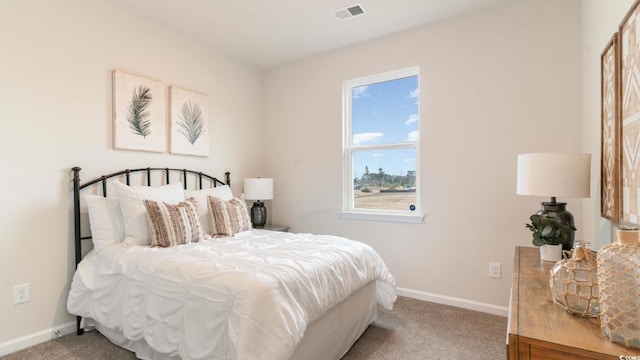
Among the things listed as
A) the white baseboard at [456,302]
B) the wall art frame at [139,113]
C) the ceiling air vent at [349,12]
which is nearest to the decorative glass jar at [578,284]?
the white baseboard at [456,302]

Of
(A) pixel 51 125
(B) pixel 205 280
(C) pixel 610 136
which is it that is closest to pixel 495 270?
(C) pixel 610 136

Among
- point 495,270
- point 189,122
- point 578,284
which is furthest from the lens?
point 189,122

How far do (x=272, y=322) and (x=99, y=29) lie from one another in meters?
2.75

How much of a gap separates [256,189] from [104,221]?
157cm

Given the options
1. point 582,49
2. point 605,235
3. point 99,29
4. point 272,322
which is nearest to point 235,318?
point 272,322

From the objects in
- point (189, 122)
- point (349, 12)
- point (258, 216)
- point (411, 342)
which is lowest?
point (411, 342)

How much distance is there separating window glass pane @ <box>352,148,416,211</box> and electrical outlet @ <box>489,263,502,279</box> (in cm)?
87

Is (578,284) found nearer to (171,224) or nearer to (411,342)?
(411,342)

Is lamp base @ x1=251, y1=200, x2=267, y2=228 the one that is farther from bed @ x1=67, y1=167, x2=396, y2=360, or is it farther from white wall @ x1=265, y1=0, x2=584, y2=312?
white wall @ x1=265, y1=0, x2=584, y2=312

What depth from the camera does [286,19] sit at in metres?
2.99

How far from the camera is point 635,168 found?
125 centimetres

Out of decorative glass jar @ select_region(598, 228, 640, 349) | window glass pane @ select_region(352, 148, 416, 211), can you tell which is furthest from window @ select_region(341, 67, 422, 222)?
decorative glass jar @ select_region(598, 228, 640, 349)

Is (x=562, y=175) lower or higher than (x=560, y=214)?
higher

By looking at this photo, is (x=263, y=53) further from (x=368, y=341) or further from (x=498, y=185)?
(x=368, y=341)
